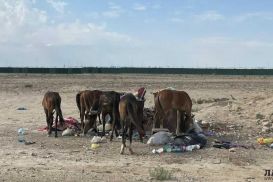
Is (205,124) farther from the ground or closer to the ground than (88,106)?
closer to the ground

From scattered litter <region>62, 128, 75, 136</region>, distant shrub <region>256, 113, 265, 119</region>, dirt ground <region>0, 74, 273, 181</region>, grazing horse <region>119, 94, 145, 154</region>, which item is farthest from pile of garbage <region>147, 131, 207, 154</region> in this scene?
distant shrub <region>256, 113, 265, 119</region>

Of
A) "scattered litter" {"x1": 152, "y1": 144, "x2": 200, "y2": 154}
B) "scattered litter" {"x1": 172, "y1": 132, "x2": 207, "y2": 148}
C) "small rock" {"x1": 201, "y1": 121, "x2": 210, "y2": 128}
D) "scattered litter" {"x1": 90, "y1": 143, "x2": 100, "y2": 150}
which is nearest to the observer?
"scattered litter" {"x1": 152, "y1": 144, "x2": 200, "y2": 154}

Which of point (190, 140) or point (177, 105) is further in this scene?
point (177, 105)

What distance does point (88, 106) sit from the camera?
16703mm

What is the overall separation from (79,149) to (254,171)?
4738 millimetres

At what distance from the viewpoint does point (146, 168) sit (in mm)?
11148

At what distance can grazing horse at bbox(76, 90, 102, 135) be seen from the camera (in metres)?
16.4

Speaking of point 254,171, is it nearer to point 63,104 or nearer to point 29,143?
point 29,143

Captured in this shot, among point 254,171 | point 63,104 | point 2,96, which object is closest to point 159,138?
point 254,171

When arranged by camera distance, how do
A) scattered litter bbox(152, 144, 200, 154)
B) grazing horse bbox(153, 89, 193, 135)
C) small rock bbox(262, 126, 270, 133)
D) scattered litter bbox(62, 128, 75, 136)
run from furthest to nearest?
1. small rock bbox(262, 126, 270, 133)
2. scattered litter bbox(62, 128, 75, 136)
3. grazing horse bbox(153, 89, 193, 135)
4. scattered litter bbox(152, 144, 200, 154)

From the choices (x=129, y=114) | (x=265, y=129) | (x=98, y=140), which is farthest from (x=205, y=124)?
(x=129, y=114)

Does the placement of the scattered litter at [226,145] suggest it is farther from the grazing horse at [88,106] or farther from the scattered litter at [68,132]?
the scattered litter at [68,132]

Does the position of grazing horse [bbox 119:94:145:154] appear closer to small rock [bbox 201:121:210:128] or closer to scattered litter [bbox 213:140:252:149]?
Answer: scattered litter [bbox 213:140:252:149]

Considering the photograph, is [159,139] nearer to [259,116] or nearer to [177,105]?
[177,105]
